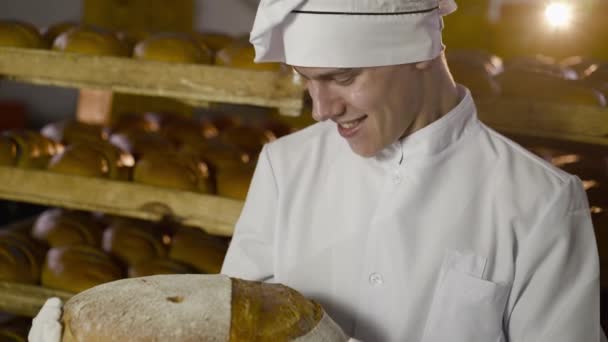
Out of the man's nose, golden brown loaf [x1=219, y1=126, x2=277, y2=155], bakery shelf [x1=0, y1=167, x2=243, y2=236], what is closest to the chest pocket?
the man's nose

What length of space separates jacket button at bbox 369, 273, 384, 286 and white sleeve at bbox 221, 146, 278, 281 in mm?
261

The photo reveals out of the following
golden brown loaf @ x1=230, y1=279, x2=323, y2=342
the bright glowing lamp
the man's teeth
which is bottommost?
golden brown loaf @ x1=230, y1=279, x2=323, y2=342

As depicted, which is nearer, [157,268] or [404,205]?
[404,205]

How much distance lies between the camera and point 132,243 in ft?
8.12

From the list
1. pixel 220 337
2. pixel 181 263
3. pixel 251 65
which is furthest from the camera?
pixel 181 263

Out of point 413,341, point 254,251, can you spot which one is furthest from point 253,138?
point 413,341

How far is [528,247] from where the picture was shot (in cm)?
140

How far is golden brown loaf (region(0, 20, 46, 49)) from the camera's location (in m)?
2.28

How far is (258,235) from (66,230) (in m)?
1.16

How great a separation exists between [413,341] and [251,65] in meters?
0.98

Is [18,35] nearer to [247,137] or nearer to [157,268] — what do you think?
[157,268]

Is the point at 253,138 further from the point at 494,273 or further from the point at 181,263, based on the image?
the point at 494,273

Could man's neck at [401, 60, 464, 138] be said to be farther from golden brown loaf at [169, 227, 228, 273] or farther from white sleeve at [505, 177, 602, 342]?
golden brown loaf at [169, 227, 228, 273]

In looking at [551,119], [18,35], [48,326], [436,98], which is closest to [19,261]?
[18,35]
